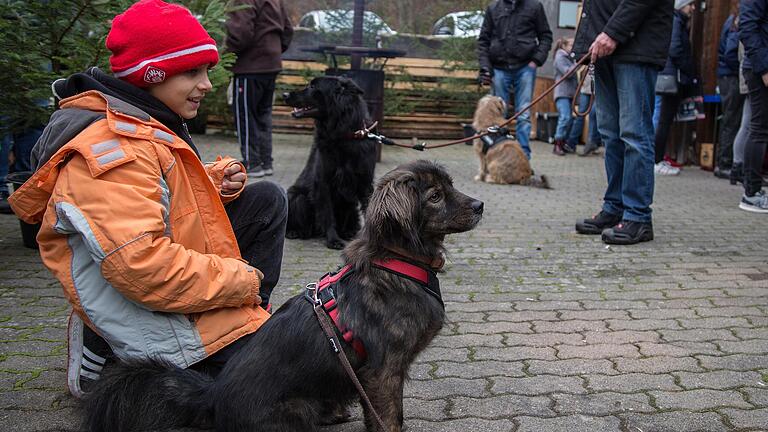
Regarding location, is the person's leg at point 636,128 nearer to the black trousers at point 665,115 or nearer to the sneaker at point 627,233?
the sneaker at point 627,233

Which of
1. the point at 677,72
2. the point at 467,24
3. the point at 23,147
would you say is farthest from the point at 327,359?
the point at 467,24

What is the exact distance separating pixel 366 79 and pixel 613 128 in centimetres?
522

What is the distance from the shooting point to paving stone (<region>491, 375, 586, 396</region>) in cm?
342

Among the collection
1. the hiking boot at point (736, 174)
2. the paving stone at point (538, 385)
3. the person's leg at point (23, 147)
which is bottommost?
the paving stone at point (538, 385)

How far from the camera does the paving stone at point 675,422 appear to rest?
305 cm

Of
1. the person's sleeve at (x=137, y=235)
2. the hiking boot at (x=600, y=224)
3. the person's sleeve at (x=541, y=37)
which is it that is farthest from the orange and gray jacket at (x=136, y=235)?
the person's sleeve at (x=541, y=37)

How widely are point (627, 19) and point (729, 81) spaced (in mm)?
5046

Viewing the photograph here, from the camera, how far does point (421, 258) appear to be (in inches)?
113

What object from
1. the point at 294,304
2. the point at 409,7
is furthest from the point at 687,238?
the point at 409,7

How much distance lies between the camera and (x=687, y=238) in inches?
266

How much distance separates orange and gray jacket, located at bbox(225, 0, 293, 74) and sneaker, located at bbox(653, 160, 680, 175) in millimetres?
6186

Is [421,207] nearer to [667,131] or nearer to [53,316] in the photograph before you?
[53,316]

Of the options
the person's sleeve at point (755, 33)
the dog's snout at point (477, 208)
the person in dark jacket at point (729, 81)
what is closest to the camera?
the dog's snout at point (477, 208)

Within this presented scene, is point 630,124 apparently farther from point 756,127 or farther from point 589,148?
point 589,148
